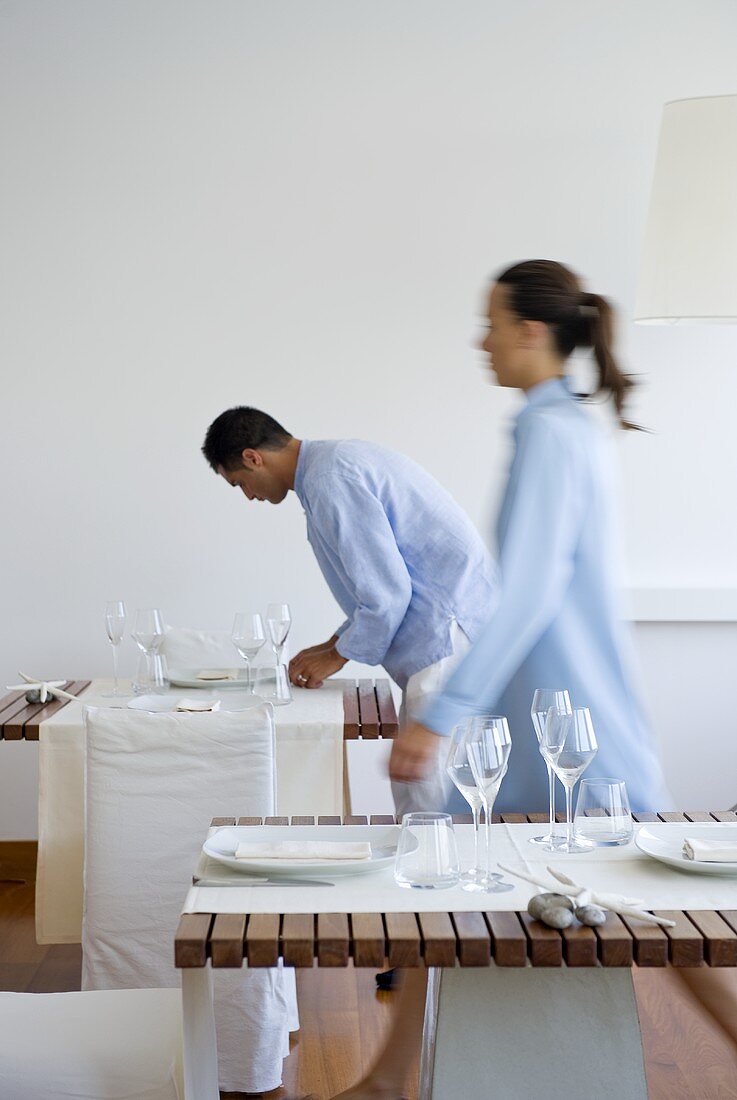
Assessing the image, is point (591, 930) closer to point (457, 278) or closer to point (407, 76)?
point (457, 278)

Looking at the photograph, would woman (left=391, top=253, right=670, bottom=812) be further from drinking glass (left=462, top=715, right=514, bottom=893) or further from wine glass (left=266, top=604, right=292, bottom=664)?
wine glass (left=266, top=604, right=292, bottom=664)

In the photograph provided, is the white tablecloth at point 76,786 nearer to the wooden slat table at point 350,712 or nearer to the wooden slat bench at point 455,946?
the wooden slat table at point 350,712

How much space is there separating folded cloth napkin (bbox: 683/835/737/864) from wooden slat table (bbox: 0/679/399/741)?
1188 millimetres

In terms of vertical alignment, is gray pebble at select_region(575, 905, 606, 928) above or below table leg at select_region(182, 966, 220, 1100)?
above

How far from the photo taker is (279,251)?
393 cm

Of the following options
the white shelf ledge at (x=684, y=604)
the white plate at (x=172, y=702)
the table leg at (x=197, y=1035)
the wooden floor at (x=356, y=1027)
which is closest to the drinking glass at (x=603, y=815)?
the table leg at (x=197, y=1035)

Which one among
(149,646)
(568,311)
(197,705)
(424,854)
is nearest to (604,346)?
(568,311)

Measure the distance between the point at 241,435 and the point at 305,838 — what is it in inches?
56.7

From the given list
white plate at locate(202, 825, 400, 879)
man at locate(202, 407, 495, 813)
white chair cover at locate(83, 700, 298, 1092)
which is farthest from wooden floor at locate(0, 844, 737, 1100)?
white plate at locate(202, 825, 400, 879)

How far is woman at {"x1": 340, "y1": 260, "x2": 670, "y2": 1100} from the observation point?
168cm

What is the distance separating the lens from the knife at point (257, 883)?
1503mm

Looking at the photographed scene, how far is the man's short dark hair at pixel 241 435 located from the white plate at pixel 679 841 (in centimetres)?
151

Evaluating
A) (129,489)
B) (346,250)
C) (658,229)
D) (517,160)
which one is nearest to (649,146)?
(517,160)

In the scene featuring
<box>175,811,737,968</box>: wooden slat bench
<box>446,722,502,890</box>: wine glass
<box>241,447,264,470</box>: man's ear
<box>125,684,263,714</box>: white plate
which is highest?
<box>241,447,264,470</box>: man's ear
